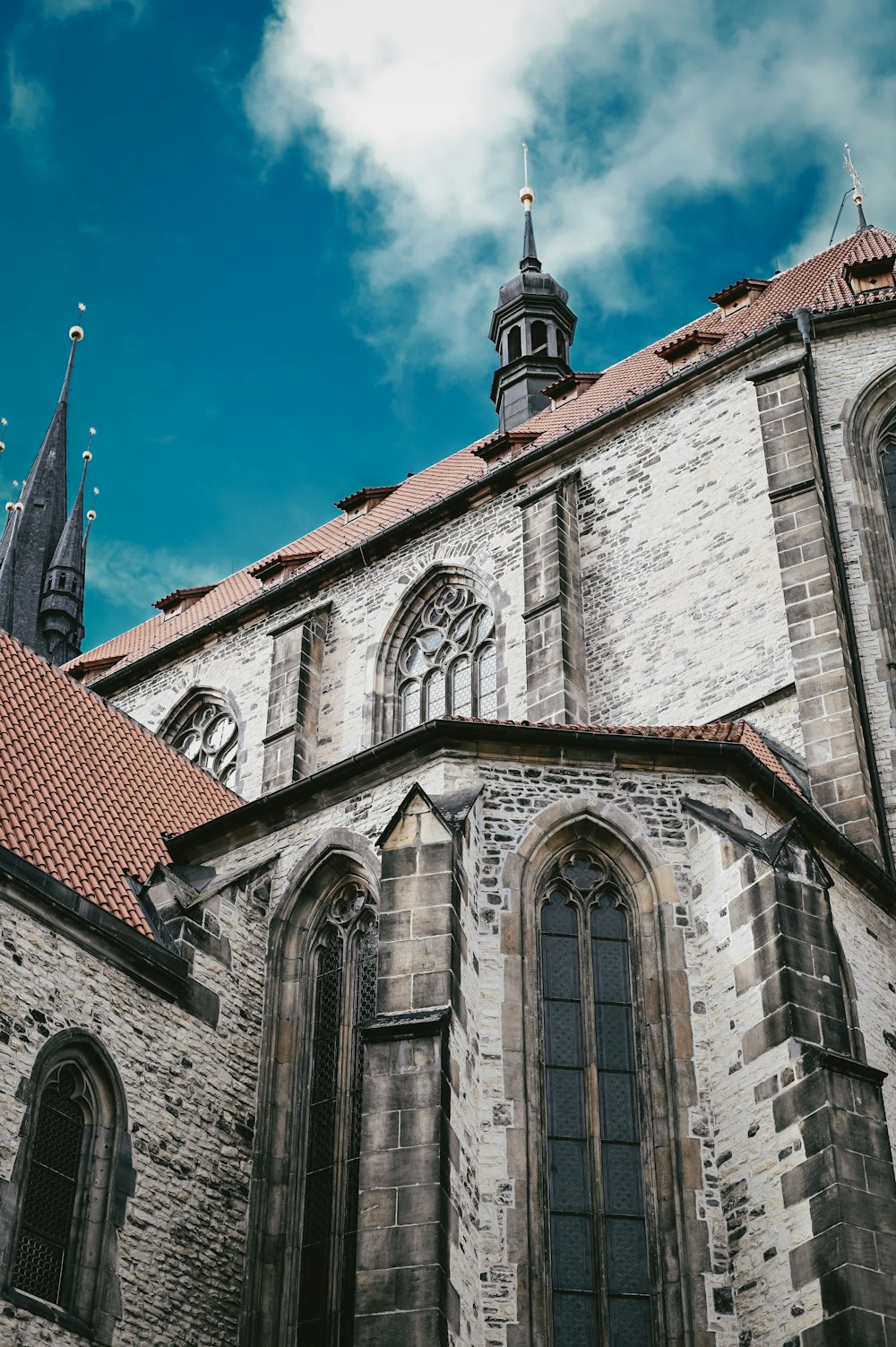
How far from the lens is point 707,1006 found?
44.7ft

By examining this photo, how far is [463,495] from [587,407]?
7.51ft

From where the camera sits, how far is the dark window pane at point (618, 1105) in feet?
43.4

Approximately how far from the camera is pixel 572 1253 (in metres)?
12.7

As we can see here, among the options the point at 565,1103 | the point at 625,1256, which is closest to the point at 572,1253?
the point at 625,1256

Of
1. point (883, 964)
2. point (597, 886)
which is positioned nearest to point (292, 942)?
point (597, 886)

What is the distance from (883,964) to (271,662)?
35.6 feet

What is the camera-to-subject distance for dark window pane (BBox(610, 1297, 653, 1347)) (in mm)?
12328

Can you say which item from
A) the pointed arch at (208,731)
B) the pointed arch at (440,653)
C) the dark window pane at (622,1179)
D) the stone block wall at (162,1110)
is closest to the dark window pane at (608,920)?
the dark window pane at (622,1179)

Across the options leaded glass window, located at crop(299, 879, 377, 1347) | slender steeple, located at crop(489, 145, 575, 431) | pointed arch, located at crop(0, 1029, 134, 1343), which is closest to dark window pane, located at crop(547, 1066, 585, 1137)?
leaded glass window, located at crop(299, 879, 377, 1347)

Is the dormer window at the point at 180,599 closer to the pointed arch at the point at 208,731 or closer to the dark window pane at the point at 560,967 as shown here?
the pointed arch at the point at 208,731

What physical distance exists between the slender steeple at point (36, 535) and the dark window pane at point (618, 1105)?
1065 inches

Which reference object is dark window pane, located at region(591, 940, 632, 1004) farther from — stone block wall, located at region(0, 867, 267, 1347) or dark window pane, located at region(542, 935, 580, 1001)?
stone block wall, located at region(0, 867, 267, 1347)

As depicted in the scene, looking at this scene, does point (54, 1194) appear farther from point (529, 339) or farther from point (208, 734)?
point (529, 339)

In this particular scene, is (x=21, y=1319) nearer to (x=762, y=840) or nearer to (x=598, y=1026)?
(x=598, y=1026)
